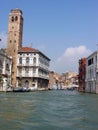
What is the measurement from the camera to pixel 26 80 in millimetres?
75000

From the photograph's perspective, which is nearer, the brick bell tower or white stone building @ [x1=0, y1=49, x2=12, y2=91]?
white stone building @ [x1=0, y1=49, x2=12, y2=91]

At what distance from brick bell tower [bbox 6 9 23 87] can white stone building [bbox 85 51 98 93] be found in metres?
19.6

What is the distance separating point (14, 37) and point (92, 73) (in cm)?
2466

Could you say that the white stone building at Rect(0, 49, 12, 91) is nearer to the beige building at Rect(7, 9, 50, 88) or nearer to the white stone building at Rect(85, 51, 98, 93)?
the beige building at Rect(7, 9, 50, 88)

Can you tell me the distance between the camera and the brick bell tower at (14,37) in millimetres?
73812

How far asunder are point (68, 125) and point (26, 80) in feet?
208

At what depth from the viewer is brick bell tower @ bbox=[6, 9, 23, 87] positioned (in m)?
73.8

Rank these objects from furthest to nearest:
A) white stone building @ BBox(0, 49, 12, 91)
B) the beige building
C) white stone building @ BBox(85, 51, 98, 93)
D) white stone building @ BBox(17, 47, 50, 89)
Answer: white stone building @ BBox(17, 47, 50, 89)
the beige building
white stone building @ BBox(0, 49, 12, 91)
white stone building @ BBox(85, 51, 98, 93)

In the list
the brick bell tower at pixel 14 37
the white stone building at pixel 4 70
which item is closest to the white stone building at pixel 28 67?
the brick bell tower at pixel 14 37

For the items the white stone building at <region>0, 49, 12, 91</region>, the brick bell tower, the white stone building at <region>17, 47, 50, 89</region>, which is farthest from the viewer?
the white stone building at <region>17, 47, 50, 89</region>

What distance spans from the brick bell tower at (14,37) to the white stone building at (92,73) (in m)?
19.6

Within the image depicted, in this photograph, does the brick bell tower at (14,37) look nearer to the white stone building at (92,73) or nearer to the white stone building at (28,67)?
the white stone building at (28,67)

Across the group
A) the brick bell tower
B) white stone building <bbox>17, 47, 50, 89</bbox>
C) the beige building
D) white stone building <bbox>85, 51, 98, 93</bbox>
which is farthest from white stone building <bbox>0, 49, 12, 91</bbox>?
white stone building <bbox>85, 51, 98, 93</bbox>

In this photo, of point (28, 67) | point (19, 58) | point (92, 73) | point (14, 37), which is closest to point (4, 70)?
point (19, 58)
